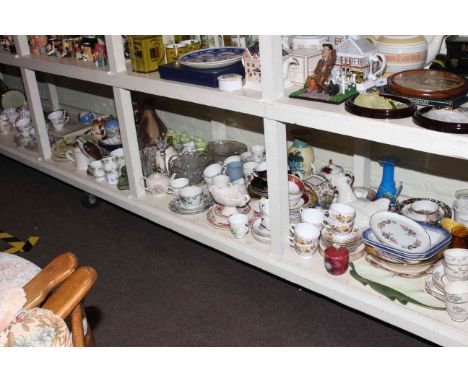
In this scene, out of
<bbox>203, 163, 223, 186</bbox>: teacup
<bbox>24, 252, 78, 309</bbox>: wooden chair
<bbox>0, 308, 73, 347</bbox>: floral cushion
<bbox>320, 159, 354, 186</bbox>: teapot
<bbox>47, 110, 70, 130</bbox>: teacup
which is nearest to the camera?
<bbox>0, 308, 73, 347</bbox>: floral cushion

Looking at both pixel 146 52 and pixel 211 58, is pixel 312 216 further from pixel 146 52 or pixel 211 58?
pixel 146 52

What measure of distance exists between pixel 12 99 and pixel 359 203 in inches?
88.9

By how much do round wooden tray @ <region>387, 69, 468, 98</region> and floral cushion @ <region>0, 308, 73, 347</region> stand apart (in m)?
0.98

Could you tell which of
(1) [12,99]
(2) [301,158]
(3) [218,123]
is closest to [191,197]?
(2) [301,158]

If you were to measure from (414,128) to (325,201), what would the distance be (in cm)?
66

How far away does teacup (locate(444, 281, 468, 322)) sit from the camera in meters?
1.38

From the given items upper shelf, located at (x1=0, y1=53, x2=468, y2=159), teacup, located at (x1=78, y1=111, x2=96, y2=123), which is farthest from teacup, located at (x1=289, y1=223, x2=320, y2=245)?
teacup, located at (x1=78, y1=111, x2=96, y2=123)

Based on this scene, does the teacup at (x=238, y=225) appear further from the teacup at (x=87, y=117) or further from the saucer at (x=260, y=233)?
the teacup at (x=87, y=117)

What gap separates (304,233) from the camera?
5.66ft

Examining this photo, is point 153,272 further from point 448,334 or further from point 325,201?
point 448,334

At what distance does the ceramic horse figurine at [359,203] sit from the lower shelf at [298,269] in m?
0.18

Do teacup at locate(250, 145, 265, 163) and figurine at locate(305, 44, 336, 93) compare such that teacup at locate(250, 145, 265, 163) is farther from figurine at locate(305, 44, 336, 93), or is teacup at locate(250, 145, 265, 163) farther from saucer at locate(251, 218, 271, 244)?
figurine at locate(305, 44, 336, 93)

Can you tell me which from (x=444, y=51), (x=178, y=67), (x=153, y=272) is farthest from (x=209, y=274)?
(x=444, y=51)

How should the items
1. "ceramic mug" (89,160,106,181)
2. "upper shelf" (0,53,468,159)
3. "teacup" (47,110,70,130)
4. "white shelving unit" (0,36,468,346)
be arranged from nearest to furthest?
"upper shelf" (0,53,468,159), "white shelving unit" (0,36,468,346), "ceramic mug" (89,160,106,181), "teacup" (47,110,70,130)
